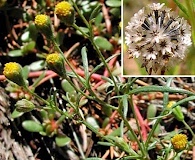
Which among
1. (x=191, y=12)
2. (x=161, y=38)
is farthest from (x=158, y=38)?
(x=191, y=12)

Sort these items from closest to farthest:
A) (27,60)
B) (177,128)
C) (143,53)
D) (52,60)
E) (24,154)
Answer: (52,60)
(143,53)
(24,154)
(177,128)
(27,60)

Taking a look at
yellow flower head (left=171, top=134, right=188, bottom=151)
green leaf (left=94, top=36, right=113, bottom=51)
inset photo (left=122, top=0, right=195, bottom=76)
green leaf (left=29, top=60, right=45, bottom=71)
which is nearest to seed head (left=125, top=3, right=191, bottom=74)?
inset photo (left=122, top=0, right=195, bottom=76)

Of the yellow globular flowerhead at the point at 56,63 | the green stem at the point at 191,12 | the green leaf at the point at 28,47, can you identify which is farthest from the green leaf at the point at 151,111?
the yellow globular flowerhead at the point at 56,63

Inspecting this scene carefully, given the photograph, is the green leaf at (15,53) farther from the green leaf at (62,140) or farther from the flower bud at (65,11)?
the flower bud at (65,11)

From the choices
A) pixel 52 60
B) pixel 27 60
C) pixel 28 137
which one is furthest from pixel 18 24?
pixel 52 60

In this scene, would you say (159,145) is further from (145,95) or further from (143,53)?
(143,53)
